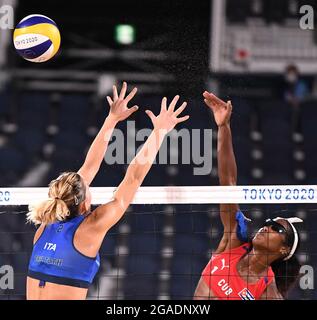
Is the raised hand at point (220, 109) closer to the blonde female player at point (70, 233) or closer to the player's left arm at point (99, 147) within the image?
the player's left arm at point (99, 147)

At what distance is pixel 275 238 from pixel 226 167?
0.81 metres

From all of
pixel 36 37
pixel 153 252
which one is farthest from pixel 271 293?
pixel 153 252

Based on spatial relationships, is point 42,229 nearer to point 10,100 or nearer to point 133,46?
point 10,100

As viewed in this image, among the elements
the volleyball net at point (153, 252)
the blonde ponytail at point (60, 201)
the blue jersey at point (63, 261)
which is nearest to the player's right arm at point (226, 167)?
the blue jersey at point (63, 261)

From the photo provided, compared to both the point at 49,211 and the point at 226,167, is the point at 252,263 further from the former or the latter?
the point at 49,211

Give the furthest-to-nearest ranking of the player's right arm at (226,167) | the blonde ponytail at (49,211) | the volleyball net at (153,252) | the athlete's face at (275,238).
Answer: the volleyball net at (153,252), the player's right arm at (226,167), the athlete's face at (275,238), the blonde ponytail at (49,211)

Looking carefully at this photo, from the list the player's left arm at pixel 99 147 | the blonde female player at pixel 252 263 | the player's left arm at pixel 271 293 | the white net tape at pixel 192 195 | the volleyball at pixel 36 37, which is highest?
the volleyball at pixel 36 37

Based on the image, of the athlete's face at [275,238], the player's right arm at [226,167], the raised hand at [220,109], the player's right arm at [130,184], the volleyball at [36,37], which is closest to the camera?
the player's right arm at [130,184]

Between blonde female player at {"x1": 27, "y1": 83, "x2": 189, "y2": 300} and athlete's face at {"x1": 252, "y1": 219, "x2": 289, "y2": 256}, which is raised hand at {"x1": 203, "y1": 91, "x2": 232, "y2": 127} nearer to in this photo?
athlete's face at {"x1": 252, "y1": 219, "x2": 289, "y2": 256}

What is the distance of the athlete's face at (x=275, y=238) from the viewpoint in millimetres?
8203

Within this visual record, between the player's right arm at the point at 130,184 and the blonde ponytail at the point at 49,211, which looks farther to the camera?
the player's right arm at the point at 130,184

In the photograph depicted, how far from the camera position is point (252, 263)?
329 inches

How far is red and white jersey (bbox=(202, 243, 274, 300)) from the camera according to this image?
8320 mm

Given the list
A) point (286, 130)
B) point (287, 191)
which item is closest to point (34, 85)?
point (286, 130)
